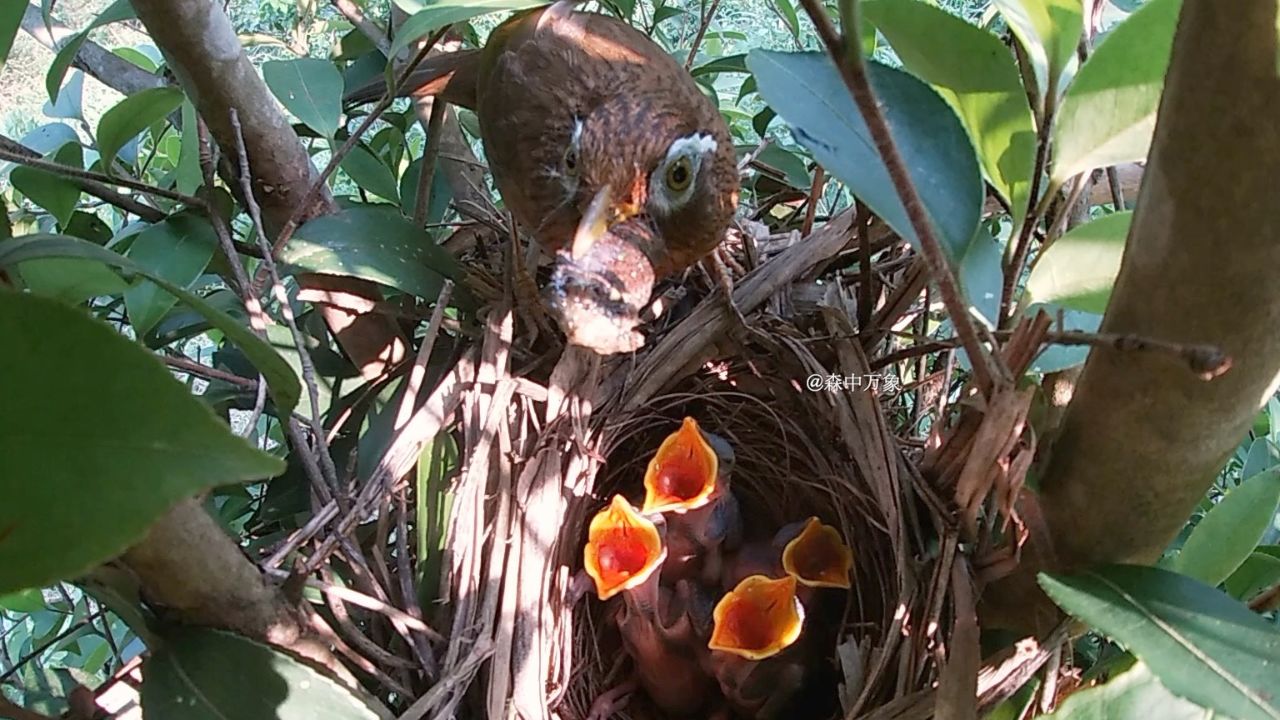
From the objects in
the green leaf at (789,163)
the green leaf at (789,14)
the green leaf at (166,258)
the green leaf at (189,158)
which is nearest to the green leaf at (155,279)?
the green leaf at (166,258)

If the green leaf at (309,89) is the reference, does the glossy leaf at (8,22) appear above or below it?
above

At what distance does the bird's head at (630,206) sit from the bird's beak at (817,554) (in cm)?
25

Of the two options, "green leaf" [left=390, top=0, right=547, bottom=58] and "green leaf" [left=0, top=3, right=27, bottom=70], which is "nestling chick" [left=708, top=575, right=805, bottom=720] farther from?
"green leaf" [left=0, top=3, right=27, bottom=70]

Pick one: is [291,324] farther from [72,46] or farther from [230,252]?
[72,46]

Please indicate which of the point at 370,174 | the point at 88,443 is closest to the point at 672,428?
the point at 370,174

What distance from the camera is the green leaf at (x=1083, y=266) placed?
21.8 inches

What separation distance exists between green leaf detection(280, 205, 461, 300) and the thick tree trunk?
1.67 feet

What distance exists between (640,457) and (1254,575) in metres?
0.56

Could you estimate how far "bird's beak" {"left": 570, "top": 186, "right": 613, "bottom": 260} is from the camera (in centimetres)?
74

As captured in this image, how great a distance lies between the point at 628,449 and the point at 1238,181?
0.72 metres

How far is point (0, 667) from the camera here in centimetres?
144

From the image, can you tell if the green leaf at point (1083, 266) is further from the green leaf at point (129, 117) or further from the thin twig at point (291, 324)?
the green leaf at point (129, 117)

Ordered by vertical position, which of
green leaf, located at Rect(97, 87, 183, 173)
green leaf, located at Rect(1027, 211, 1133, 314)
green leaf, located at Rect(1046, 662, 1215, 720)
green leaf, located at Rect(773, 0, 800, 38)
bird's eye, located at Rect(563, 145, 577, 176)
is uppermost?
green leaf, located at Rect(773, 0, 800, 38)

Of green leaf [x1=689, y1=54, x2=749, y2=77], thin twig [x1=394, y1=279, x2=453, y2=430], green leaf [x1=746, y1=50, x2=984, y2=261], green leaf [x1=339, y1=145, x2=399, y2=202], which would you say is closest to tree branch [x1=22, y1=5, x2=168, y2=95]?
green leaf [x1=339, y1=145, x2=399, y2=202]
